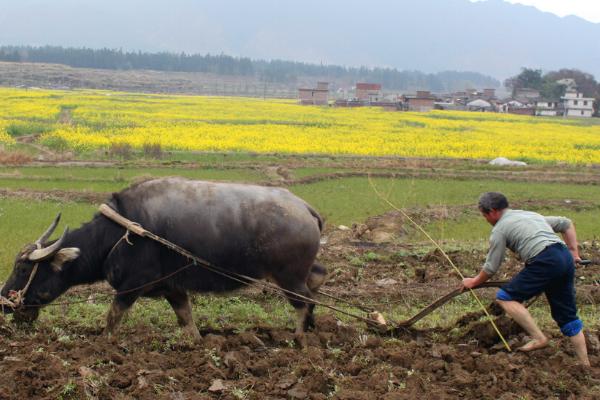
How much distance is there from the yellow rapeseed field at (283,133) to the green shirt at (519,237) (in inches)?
882

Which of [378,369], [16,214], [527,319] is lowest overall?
[16,214]

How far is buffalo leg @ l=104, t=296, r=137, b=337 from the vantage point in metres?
6.66

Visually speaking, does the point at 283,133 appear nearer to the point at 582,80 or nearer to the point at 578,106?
the point at 578,106

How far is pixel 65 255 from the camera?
6613mm

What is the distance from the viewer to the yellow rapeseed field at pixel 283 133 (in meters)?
29.7

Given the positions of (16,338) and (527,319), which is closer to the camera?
(527,319)

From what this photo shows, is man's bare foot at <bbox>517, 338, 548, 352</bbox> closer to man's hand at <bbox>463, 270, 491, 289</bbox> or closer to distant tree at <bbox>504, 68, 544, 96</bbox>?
man's hand at <bbox>463, 270, 491, 289</bbox>

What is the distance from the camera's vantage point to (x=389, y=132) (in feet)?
130

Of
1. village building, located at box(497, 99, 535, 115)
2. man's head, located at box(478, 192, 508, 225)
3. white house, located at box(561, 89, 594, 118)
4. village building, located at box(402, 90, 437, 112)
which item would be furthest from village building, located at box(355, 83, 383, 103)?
man's head, located at box(478, 192, 508, 225)

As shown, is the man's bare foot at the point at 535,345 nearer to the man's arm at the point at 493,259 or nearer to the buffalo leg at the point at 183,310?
the man's arm at the point at 493,259

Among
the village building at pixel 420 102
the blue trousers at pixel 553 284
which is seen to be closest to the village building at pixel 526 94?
the village building at pixel 420 102

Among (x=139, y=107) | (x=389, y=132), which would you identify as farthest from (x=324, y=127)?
(x=139, y=107)

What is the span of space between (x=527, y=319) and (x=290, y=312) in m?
3.21

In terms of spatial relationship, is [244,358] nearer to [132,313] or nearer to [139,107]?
[132,313]
